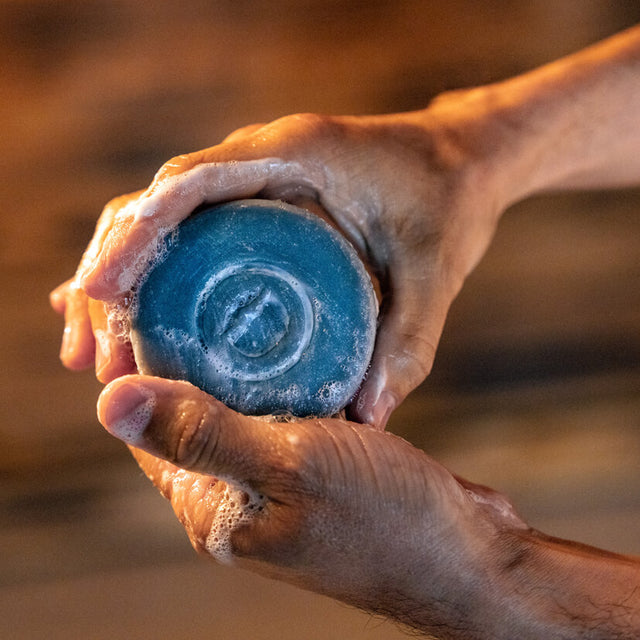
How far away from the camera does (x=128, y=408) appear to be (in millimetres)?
770

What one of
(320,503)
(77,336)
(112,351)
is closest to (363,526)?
(320,503)

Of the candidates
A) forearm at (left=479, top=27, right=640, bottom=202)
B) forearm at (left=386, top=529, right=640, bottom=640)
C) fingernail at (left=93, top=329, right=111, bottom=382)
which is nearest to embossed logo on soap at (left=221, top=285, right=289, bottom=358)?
fingernail at (left=93, top=329, right=111, bottom=382)

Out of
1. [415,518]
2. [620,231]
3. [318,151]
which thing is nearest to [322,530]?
[415,518]

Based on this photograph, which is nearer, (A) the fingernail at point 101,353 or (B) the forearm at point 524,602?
(B) the forearm at point 524,602

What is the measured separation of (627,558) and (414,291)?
20.0 inches

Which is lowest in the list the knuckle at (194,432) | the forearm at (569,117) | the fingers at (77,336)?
the knuckle at (194,432)

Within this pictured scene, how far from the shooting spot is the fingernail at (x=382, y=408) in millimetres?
1016

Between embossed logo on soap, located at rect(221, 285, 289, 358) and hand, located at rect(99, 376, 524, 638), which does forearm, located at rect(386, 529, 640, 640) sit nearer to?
hand, located at rect(99, 376, 524, 638)

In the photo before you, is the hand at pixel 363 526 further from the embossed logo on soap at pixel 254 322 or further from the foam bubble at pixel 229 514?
the embossed logo on soap at pixel 254 322

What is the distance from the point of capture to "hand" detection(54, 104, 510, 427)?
98 centimetres

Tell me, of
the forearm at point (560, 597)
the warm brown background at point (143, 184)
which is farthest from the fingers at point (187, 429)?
the warm brown background at point (143, 184)

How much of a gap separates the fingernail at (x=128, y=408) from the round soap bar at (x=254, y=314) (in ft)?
0.46

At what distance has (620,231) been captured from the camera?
2146mm

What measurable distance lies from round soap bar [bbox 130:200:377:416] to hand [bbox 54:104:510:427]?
0.06m
